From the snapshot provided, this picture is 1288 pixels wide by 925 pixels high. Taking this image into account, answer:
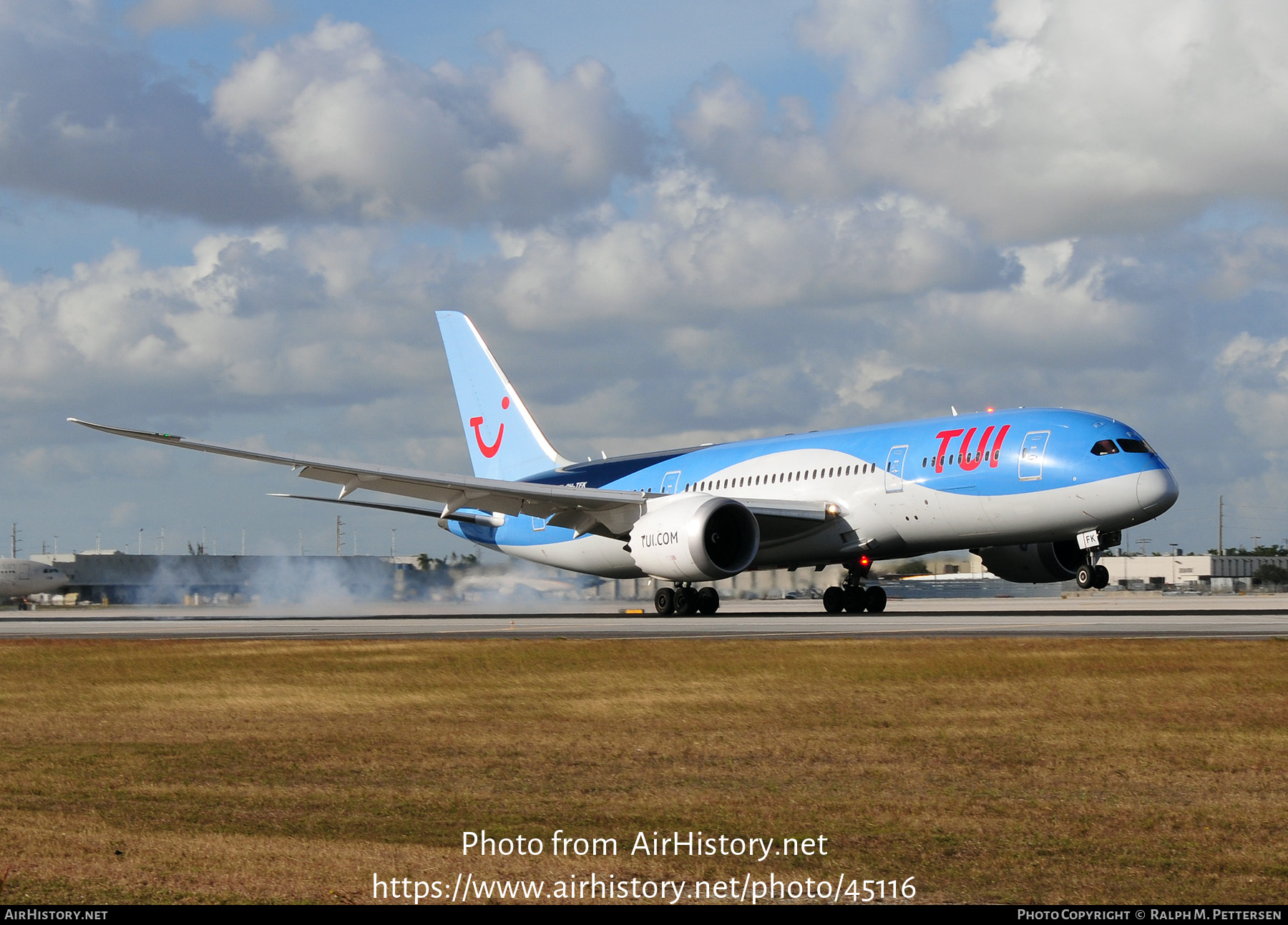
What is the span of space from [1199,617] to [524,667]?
1994cm

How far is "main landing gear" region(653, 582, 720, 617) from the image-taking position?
36.5 m

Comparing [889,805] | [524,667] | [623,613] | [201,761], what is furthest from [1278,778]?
[623,613]

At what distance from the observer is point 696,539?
3222 centimetres

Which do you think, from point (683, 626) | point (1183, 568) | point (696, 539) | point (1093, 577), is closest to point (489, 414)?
point (696, 539)

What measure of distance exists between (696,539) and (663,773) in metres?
22.6

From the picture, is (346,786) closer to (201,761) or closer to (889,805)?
(201,761)

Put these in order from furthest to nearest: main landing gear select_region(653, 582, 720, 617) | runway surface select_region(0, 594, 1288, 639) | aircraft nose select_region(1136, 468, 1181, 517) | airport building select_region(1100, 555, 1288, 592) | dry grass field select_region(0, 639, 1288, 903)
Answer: airport building select_region(1100, 555, 1288, 592), main landing gear select_region(653, 582, 720, 617), aircraft nose select_region(1136, 468, 1181, 517), runway surface select_region(0, 594, 1288, 639), dry grass field select_region(0, 639, 1288, 903)

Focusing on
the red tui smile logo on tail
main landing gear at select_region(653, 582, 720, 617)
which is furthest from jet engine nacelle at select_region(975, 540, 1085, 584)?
the red tui smile logo on tail

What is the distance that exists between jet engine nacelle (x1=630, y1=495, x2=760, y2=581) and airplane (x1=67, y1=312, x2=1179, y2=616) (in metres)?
0.04

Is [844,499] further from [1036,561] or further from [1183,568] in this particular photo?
[1183,568]

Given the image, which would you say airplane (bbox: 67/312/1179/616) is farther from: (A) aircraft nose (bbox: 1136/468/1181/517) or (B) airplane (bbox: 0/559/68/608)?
(B) airplane (bbox: 0/559/68/608)

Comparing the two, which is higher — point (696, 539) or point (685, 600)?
point (696, 539)

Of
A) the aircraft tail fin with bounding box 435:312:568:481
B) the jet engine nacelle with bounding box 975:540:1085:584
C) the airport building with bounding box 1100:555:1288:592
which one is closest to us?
the jet engine nacelle with bounding box 975:540:1085:584

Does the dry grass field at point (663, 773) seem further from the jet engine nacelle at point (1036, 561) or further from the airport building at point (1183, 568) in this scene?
the airport building at point (1183, 568)
